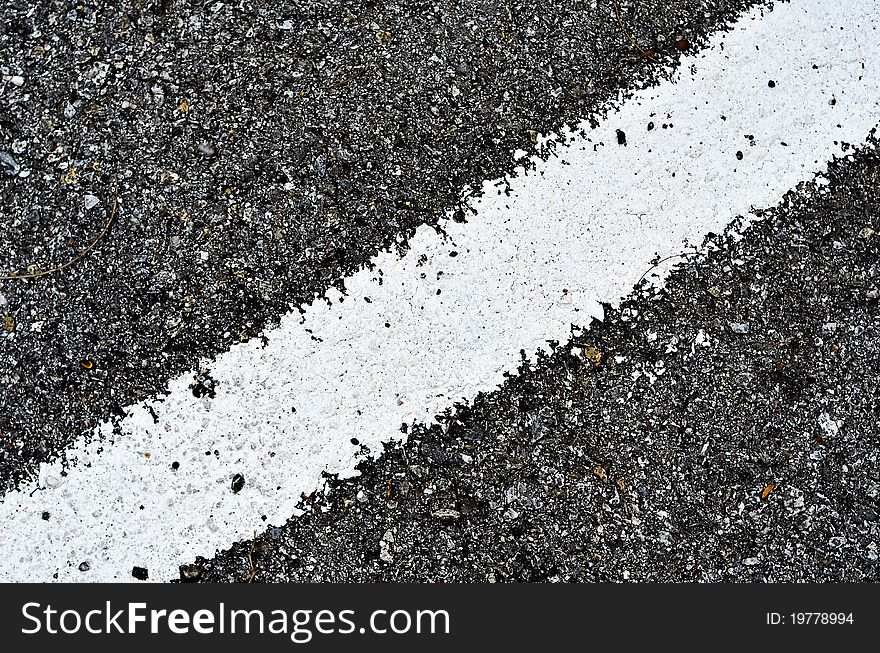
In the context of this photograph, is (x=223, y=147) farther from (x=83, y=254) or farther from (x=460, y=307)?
(x=460, y=307)

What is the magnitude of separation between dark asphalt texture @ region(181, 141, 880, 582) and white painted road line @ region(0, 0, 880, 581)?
104mm

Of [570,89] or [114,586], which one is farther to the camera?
[570,89]

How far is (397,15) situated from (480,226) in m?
0.75

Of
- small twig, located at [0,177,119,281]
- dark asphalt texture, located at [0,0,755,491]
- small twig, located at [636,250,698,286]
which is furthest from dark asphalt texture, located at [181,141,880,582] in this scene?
small twig, located at [0,177,119,281]

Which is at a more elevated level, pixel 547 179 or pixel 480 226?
A: pixel 547 179

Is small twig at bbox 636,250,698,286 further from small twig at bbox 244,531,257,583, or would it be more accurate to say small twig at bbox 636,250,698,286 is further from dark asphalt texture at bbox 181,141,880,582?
small twig at bbox 244,531,257,583

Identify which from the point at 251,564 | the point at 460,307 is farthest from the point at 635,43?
the point at 251,564

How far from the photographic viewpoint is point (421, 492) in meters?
2.02

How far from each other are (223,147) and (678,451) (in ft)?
5.69

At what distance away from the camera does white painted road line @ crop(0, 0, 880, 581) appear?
193cm

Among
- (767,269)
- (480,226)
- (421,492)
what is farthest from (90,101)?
(767,269)

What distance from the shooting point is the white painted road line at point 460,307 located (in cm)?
193

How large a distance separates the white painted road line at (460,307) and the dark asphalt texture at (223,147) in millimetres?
110

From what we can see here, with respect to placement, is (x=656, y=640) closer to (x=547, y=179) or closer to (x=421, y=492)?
(x=421, y=492)
